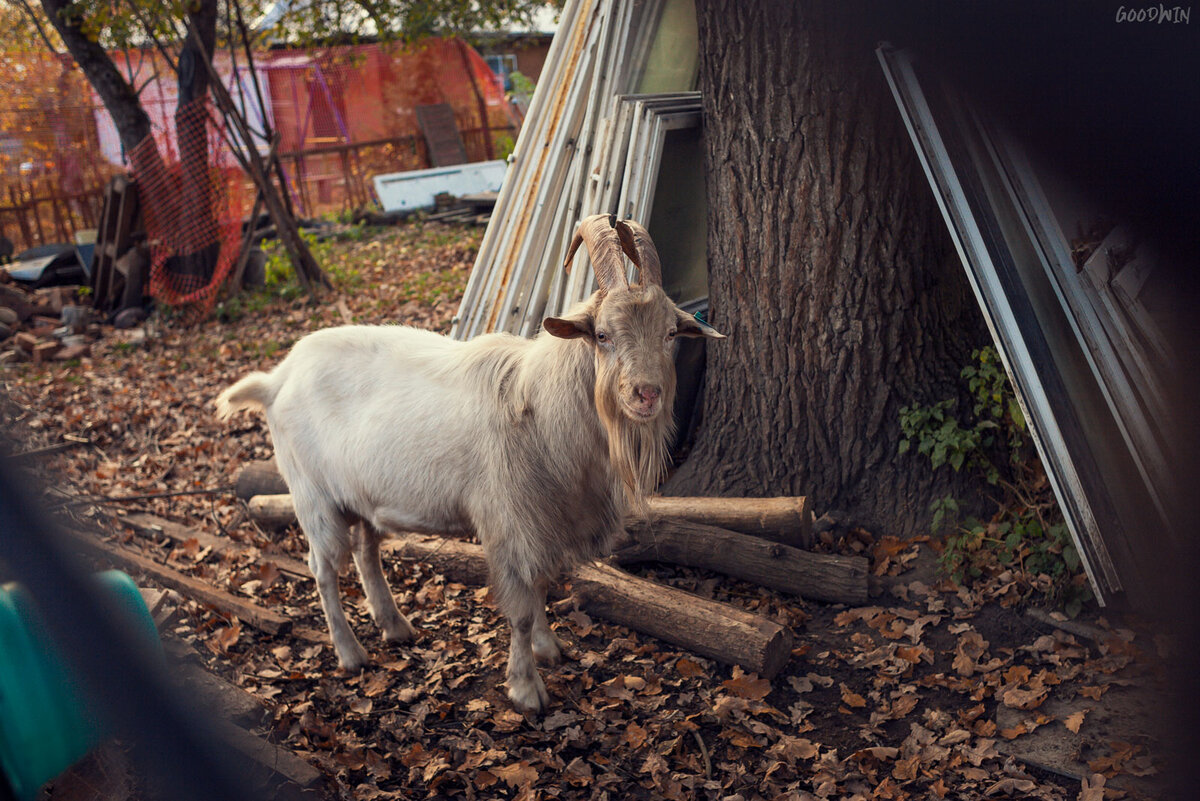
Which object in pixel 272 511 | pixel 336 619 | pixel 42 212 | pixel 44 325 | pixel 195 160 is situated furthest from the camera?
pixel 42 212

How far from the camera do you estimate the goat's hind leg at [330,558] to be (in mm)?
4137

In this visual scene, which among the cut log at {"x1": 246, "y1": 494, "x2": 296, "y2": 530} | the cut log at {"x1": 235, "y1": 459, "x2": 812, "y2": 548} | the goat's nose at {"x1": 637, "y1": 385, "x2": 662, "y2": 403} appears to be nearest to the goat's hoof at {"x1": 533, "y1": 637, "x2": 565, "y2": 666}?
the cut log at {"x1": 235, "y1": 459, "x2": 812, "y2": 548}

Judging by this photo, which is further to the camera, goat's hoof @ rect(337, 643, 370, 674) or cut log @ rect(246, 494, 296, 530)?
cut log @ rect(246, 494, 296, 530)

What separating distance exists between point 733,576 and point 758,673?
2.36ft

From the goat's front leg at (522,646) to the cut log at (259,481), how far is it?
2.58 m

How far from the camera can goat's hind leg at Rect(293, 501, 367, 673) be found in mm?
4137

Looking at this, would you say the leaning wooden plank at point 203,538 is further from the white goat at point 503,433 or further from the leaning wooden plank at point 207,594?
the white goat at point 503,433

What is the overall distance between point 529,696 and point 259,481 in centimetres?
299

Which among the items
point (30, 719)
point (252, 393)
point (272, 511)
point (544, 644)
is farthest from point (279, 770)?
point (272, 511)

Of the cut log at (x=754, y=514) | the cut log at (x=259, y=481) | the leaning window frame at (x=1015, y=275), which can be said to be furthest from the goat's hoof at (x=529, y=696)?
the cut log at (x=259, y=481)

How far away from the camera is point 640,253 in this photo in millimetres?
3324

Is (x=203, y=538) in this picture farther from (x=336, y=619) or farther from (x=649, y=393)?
(x=649, y=393)

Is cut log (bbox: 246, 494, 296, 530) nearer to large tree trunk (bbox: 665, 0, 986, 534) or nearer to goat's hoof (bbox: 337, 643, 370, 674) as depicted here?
goat's hoof (bbox: 337, 643, 370, 674)

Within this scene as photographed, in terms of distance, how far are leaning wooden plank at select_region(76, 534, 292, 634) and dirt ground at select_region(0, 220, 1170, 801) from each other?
0.21 feet
